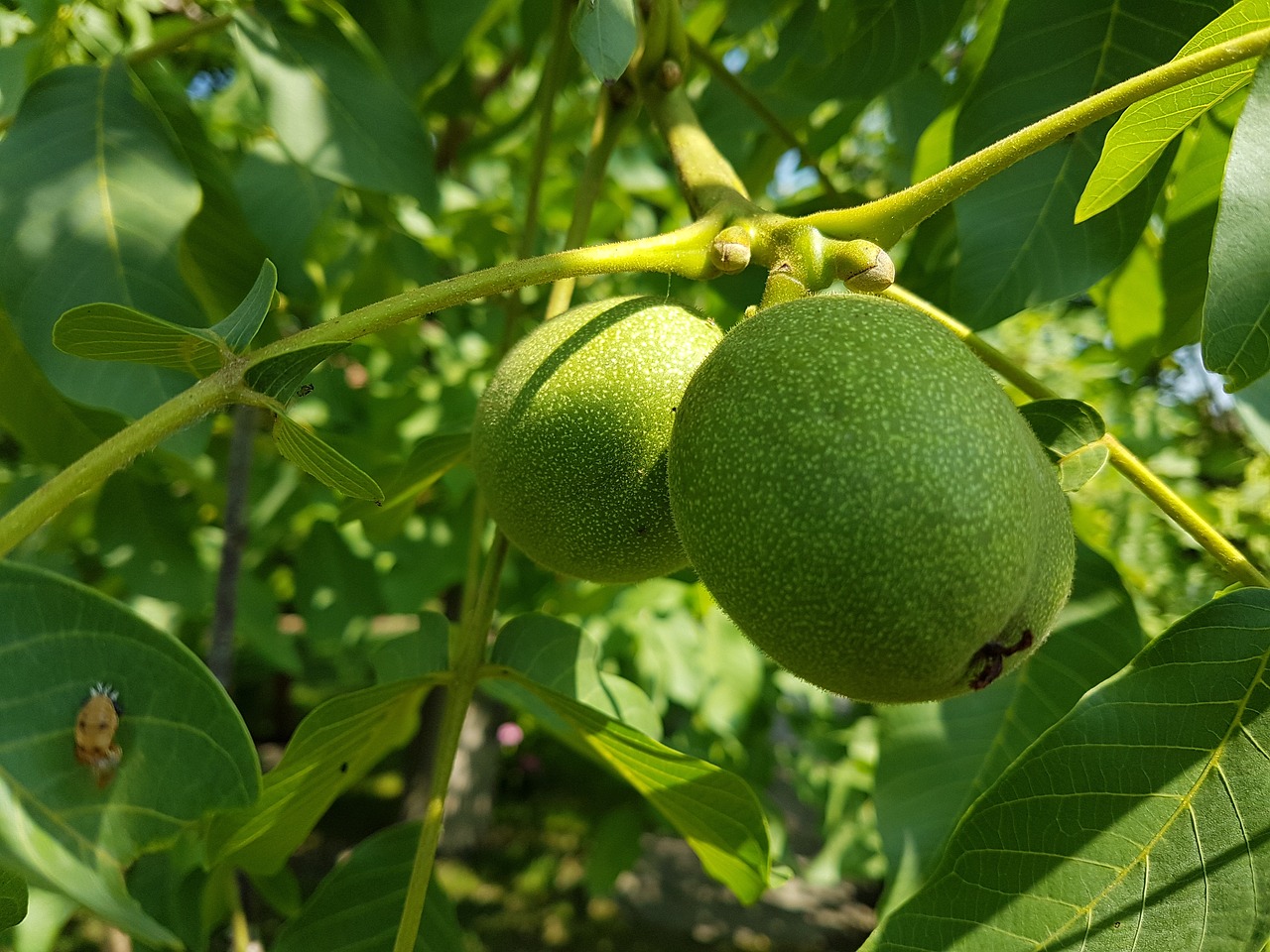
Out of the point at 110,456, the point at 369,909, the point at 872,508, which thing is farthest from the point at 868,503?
the point at 369,909

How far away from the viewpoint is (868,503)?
93 centimetres

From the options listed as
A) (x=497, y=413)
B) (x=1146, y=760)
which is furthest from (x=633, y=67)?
(x=1146, y=760)

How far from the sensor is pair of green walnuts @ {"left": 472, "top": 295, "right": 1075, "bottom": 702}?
3.06 feet

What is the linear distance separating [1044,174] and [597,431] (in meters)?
0.87

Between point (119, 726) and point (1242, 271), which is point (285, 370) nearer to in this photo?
point (119, 726)

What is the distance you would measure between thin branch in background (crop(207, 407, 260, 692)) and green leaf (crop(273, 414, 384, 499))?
2.51 ft

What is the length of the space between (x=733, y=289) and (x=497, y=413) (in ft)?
2.99

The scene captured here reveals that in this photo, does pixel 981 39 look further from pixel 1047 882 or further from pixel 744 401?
pixel 1047 882

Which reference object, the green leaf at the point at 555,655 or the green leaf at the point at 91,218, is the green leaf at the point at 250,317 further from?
the green leaf at the point at 555,655

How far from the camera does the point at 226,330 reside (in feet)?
3.56

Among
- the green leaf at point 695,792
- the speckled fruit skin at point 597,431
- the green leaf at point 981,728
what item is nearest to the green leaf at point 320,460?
the speckled fruit skin at point 597,431

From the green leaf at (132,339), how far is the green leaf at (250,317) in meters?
0.02

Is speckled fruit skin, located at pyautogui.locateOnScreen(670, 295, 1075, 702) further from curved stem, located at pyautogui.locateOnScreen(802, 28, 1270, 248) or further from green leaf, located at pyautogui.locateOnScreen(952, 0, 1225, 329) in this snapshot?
green leaf, located at pyautogui.locateOnScreen(952, 0, 1225, 329)

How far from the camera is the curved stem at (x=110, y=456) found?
2.96ft
